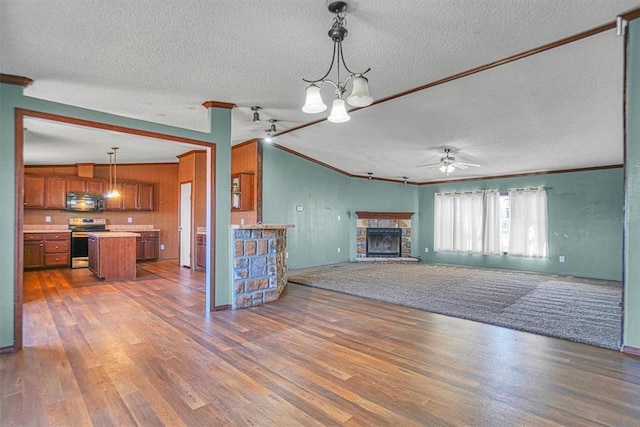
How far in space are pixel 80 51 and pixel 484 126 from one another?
4778mm

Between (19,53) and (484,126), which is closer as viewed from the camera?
(19,53)

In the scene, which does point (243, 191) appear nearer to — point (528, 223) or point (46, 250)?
point (46, 250)

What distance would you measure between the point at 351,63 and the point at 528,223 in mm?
6299

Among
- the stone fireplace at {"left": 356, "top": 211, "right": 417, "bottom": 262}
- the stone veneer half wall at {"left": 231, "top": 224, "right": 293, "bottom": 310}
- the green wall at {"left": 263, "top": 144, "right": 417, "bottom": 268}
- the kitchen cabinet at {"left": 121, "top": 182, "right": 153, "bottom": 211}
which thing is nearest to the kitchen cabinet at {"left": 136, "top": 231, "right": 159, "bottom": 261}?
the kitchen cabinet at {"left": 121, "top": 182, "right": 153, "bottom": 211}

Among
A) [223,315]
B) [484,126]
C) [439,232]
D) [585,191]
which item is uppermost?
[484,126]

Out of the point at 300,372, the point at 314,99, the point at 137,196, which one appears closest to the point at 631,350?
the point at 300,372

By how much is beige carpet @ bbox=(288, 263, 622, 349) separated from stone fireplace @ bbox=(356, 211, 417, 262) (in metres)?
1.22

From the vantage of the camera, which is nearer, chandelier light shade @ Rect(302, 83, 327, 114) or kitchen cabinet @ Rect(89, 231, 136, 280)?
chandelier light shade @ Rect(302, 83, 327, 114)

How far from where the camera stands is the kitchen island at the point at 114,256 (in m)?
5.71

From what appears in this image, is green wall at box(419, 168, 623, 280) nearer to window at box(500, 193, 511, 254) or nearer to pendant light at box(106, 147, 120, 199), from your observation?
window at box(500, 193, 511, 254)

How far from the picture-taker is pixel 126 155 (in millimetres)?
7219

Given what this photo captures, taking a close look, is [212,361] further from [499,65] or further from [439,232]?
[439,232]

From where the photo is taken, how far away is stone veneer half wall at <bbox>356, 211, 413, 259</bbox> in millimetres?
8680

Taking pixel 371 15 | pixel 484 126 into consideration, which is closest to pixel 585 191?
pixel 484 126
